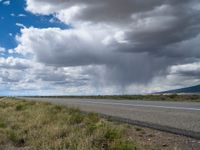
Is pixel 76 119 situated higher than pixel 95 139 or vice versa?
pixel 76 119

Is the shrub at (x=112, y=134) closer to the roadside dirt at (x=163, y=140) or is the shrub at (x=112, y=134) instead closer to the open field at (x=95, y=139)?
the open field at (x=95, y=139)

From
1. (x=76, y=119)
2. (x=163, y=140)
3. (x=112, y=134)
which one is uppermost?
(x=76, y=119)

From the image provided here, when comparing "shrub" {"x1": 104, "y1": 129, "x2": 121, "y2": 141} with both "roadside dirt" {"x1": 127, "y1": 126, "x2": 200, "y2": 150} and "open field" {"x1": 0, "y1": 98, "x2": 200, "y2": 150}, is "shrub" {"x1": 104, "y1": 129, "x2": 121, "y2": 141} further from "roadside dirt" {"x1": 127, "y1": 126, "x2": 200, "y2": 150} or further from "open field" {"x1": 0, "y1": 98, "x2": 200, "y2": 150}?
"roadside dirt" {"x1": 127, "y1": 126, "x2": 200, "y2": 150}

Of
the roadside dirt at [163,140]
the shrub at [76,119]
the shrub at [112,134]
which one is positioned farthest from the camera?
the shrub at [76,119]

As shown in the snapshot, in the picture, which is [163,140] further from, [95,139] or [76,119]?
[76,119]

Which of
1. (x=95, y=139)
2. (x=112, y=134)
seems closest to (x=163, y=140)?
(x=112, y=134)

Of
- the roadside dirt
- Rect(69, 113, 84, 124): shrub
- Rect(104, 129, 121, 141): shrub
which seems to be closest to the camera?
the roadside dirt

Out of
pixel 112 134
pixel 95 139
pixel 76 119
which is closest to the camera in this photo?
pixel 95 139

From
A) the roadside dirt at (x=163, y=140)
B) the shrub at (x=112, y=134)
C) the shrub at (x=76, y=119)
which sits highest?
the shrub at (x=76, y=119)

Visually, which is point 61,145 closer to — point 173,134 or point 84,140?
point 84,140

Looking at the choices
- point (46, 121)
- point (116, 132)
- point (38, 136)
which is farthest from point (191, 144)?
point (46, 121)

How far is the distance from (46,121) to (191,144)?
5956mm

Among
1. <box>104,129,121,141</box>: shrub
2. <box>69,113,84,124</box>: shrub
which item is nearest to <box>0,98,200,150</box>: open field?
<box>104,129,121,141</box>: shrub

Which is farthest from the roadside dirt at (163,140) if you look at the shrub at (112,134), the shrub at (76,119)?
the shrub at (76,119)
